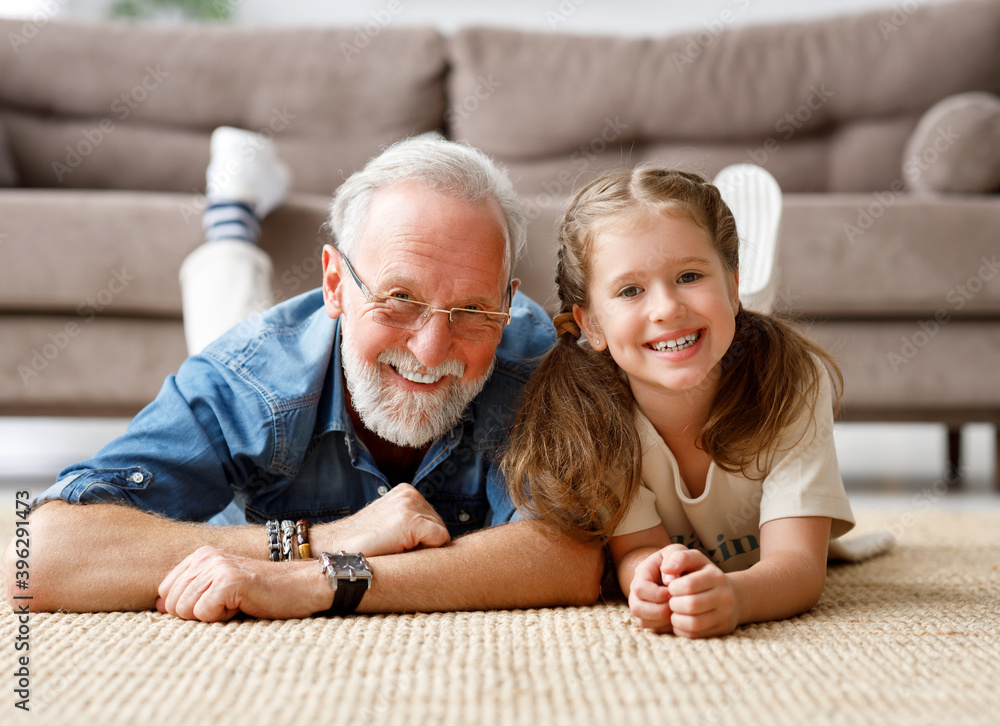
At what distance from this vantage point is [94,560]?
0.90 m

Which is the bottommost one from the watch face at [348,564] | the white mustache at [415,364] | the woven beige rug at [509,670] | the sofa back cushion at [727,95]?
the woven beige rug at [509,670]

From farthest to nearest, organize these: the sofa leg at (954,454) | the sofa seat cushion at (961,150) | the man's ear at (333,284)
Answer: the sofa leg at (954,454)
the sofa seat cushion at (961,150)
the man's ear at (333,284)

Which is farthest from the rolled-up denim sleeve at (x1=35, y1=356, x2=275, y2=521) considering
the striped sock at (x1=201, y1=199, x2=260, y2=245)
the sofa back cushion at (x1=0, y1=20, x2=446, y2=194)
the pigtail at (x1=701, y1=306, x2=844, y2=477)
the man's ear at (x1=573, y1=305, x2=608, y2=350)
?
the sofa back cushion at (x1=0, y1=20, x2=446, y2=194)

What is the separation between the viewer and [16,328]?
72.0 inches

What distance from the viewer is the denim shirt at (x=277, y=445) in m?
1.00

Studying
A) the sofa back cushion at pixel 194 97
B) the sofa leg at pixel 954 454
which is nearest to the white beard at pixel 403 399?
the sofa back cushion at pixel 194 97

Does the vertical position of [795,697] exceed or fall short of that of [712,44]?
it falls short

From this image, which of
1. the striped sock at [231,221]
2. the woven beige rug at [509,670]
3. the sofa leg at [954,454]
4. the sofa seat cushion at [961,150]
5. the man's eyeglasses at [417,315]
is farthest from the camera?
the sofa leg at [954,454]

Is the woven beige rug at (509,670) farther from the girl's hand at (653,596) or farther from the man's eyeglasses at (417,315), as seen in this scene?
the man's eyeglasses at (417,315)

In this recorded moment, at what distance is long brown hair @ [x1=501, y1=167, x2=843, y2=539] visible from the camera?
0.99m

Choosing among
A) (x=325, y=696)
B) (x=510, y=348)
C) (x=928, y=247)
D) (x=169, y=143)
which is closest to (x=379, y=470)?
(x=510, y=348)

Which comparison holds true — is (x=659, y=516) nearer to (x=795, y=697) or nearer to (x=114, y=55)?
(x=795, y=697)

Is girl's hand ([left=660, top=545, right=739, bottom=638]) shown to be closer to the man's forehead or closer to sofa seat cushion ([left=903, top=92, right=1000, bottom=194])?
the man's forehead

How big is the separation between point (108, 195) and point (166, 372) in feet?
1.33
